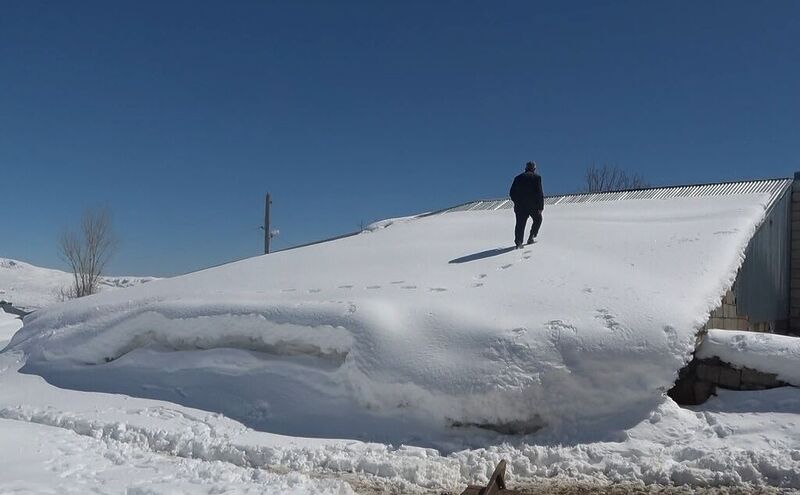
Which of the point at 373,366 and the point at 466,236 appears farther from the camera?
the point at 466,236

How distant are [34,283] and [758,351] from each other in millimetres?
50362

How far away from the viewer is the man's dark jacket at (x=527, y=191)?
9758 mm

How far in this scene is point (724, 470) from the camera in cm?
504

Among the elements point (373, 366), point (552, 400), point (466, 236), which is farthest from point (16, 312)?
point (552, 400)

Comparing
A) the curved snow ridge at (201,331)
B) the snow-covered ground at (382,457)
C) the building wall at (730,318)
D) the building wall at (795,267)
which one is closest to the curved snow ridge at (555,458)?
the snow-covered ground at (382,457)

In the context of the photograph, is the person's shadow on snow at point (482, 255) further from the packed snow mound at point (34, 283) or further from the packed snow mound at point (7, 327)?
the packed snow mound at point (34, 283)

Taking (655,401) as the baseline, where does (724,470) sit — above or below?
below

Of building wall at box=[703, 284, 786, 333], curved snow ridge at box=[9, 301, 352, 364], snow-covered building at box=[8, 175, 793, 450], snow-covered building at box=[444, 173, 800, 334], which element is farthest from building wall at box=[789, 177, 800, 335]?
curved snow ridge at box=[9, 301, 352, 364]

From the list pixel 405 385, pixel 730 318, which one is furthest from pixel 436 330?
pixel 730 318

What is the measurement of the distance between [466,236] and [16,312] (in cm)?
1710

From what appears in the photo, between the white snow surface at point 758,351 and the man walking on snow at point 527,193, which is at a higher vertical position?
the man walking on snow at point 527,193

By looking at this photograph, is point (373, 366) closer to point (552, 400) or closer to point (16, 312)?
point (552, 400)

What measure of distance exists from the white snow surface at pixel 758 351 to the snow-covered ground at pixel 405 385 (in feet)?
0.86

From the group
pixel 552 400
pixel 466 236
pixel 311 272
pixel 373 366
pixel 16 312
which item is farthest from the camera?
pixel 16 312
